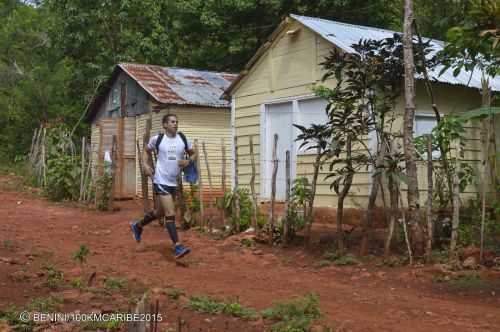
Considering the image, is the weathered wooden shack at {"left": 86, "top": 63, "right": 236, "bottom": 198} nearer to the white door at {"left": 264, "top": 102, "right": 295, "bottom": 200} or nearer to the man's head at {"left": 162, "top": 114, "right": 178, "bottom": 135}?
the white door at {"left": 264, "top": 102, "right": 295, "bottom": 200}

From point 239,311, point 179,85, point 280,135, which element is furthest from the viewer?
point 179,85

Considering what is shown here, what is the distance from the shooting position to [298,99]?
10984 millimetres

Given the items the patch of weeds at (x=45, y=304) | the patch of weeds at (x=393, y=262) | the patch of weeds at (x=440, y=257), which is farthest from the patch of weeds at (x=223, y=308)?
the patch of weeds at (x=440, y=257)

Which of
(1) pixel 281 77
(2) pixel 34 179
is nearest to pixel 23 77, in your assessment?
(2) pixel 34 179

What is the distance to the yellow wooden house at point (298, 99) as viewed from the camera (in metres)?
10.1

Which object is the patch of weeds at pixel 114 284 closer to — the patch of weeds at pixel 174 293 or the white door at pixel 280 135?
the patch of weeds at pixel 174 293

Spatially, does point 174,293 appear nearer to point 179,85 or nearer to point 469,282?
point 469,282

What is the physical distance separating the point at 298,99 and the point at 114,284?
6.49 m

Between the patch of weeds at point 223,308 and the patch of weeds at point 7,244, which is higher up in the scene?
the patch of weeds at point 7,244

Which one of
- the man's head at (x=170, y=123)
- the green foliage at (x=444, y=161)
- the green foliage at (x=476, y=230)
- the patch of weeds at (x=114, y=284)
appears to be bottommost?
the patch of weeds at (x=114, y=284)

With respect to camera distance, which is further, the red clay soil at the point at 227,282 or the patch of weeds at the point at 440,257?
the patch of weeds at the point at 440,257

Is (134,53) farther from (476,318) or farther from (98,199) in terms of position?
(476,318)

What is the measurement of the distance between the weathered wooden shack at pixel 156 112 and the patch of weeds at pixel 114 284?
29.6 ft

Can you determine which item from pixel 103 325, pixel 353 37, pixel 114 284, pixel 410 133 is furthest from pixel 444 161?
pixel 103 325
